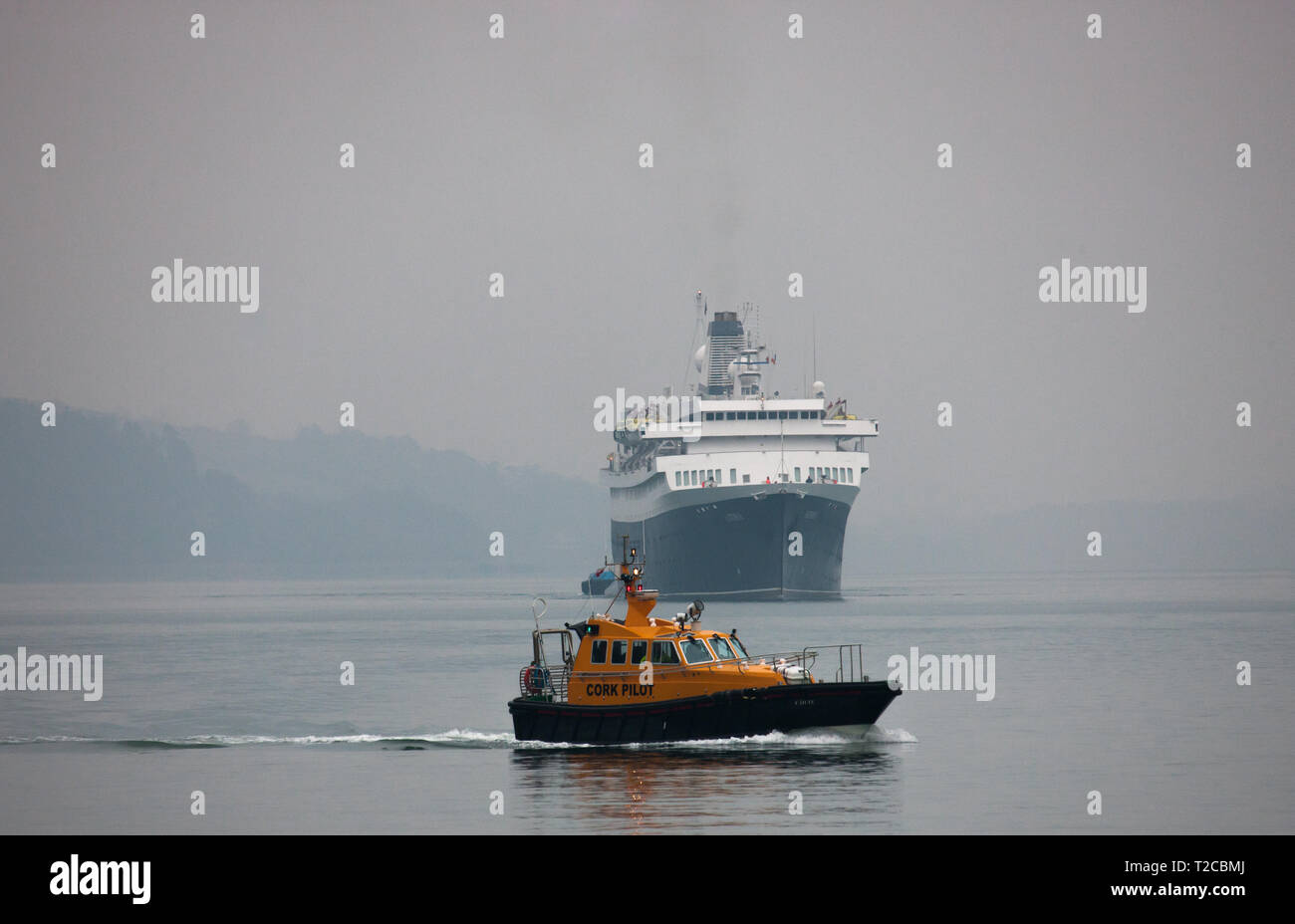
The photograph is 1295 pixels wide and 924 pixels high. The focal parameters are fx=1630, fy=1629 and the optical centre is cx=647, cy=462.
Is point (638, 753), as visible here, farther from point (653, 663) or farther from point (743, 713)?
point (743, 713)

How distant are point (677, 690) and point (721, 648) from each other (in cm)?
141

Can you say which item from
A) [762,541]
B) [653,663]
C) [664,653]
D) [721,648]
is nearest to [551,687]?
[653,663]

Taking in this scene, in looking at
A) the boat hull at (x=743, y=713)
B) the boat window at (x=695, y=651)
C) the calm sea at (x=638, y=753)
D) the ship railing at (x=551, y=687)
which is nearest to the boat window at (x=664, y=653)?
the boat window at (x=695, y=651)

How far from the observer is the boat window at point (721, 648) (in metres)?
35.3

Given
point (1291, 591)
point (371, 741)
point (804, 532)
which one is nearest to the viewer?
point (371, 741)

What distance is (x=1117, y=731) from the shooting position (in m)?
42.4

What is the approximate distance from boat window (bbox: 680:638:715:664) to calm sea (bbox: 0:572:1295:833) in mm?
1809

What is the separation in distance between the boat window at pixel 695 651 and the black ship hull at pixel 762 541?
76.0 meters

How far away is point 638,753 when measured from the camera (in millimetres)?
34781

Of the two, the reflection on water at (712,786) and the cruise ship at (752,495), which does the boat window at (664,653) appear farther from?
the cruise ship at (752,495)

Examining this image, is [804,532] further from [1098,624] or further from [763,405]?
[1098,624]

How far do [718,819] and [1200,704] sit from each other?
1056 inches
